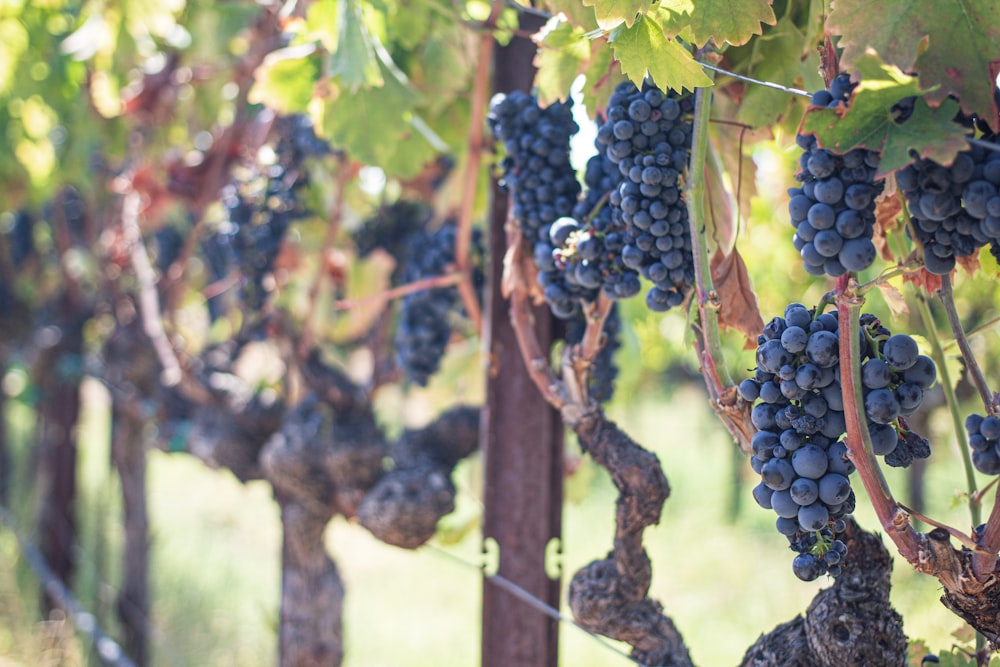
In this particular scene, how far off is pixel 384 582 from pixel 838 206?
5.82m

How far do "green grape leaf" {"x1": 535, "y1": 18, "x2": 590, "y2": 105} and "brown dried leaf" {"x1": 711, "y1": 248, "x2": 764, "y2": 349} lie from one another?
0.33 m

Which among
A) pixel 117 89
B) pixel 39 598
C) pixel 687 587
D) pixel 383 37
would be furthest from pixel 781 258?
pixel 39 598

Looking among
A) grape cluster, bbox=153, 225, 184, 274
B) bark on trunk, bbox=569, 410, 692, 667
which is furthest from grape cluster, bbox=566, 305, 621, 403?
grape cluster, bbox=153, 225, 184, 274

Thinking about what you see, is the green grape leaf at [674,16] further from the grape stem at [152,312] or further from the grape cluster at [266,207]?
the grape stem at [152,312]

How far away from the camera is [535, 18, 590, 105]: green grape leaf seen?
125cm

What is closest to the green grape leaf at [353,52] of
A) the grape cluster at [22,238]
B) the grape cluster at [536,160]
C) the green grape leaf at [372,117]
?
the green grape leaf at [372,117]

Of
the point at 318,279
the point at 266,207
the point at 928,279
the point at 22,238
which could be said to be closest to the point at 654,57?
the point at 928,279

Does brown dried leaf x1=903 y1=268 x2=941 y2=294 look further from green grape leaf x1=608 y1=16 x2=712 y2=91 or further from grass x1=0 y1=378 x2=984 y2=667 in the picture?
grass x1=0 y1=378 x2=984 y2=667

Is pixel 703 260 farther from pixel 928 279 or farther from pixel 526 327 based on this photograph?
pixel 526 327

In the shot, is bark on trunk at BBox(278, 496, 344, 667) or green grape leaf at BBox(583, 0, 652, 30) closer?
green grape leaf at BBox(583, 0, 652, 30)

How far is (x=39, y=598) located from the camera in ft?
16.0

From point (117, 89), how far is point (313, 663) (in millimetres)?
2426

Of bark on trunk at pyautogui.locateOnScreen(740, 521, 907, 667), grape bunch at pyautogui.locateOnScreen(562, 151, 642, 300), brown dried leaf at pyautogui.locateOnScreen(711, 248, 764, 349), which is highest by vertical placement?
grape bunch at pyautogui.locateOnScreen(562, 151, 642, 300)

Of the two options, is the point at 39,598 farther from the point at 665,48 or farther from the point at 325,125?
the point at 665,48
